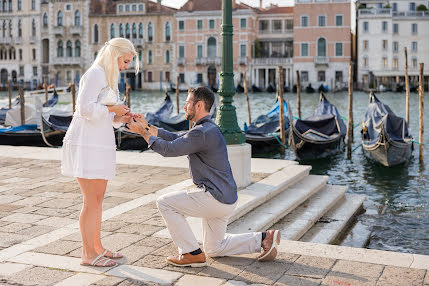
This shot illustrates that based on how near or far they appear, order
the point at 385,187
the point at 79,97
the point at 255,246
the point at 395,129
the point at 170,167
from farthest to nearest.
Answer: the point at 395,129
the point at 385,187
the point at 170,167
the point at 255,246
the point at 79,97

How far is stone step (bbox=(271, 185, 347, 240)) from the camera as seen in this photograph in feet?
14.4

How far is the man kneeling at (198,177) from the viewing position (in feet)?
9.53

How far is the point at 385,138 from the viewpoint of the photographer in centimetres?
991

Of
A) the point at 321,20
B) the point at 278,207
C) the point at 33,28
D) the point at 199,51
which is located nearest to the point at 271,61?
the point at 321,20

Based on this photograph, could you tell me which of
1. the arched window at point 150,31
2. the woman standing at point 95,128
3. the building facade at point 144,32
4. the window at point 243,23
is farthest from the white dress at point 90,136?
the arched window at point 150,31

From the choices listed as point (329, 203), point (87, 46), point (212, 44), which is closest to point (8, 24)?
point (87, 46)

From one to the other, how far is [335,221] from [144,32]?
1512 inches

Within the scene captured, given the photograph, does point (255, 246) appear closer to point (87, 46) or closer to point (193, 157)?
point (193, 157)

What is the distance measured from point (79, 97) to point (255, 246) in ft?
3.69

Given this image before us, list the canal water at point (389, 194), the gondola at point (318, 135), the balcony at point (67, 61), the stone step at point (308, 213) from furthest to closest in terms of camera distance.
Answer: the balcony at point (67, 61) < the gondola at point (318, 135) < the canal water at point (389, 194) < the stone step at point (308, 213)

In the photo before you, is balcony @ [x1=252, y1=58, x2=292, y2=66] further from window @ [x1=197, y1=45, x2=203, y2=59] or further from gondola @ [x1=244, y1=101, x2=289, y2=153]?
gondola @ [x1=244, y1=101, x2=289, y2=153]

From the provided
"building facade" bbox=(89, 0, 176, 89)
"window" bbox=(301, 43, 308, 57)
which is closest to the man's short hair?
"window" bbox=(301, 43, 308, 57)

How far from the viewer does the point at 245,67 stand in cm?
4028

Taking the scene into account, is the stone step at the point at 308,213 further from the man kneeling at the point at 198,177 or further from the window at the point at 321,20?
the window at the point at 321,20
